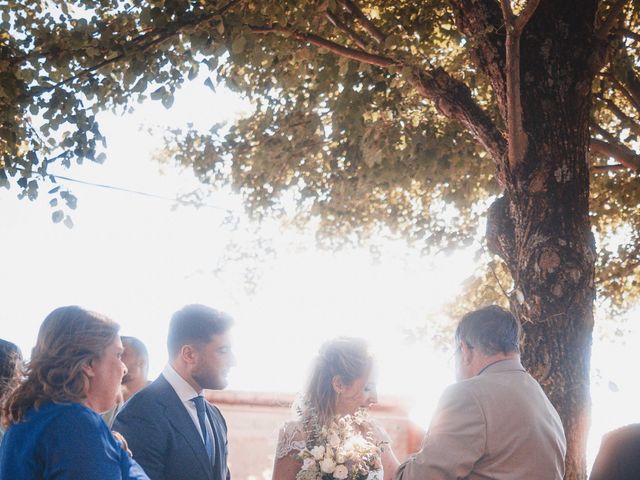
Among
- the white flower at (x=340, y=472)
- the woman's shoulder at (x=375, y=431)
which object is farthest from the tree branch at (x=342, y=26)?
the white flower at (x=340, y=472)

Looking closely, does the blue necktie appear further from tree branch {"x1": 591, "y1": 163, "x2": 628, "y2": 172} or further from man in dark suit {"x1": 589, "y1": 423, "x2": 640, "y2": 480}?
tree branch {"x1": 591, "y1": 163, "x2": 628, "y2": 172}

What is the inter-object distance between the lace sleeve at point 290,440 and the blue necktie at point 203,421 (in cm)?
59

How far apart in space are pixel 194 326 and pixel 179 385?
1.16 feet

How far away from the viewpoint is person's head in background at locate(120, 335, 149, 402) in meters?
6.90

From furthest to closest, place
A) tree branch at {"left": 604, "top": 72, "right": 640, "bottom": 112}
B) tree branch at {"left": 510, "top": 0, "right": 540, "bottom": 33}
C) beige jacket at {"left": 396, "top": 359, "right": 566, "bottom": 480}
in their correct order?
tree branch at {"left": 604, "top": 72, "right": 640, "bottom": 112}
tree branch at {"left": 510, "top": 0, "right": 540, "bottom": 33}
beige jacket at {"left": 396, "top": 359, "right": 566, "bottom": 480}

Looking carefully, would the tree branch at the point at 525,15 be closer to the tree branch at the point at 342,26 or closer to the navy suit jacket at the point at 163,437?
the tree branch at the point at 342,26

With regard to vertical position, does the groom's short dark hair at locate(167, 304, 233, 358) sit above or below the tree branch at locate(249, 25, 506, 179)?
below

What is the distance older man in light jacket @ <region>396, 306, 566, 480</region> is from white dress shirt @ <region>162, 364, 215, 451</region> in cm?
116

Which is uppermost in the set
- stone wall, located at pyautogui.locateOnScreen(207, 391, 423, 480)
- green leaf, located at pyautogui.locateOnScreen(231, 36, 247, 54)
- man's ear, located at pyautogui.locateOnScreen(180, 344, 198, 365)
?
green leaf, located at pyautogui.locateOnScreen(231, 36, 247, 54)

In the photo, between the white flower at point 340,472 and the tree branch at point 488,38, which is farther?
the tree branch at point 488,38

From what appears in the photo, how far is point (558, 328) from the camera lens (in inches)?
253

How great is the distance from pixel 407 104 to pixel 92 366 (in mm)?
7795

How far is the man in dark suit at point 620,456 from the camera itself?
3.86m

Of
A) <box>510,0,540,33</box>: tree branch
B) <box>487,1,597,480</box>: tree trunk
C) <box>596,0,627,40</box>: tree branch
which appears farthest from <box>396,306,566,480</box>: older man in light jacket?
<box>596,0,627,40</box>: tree branch
